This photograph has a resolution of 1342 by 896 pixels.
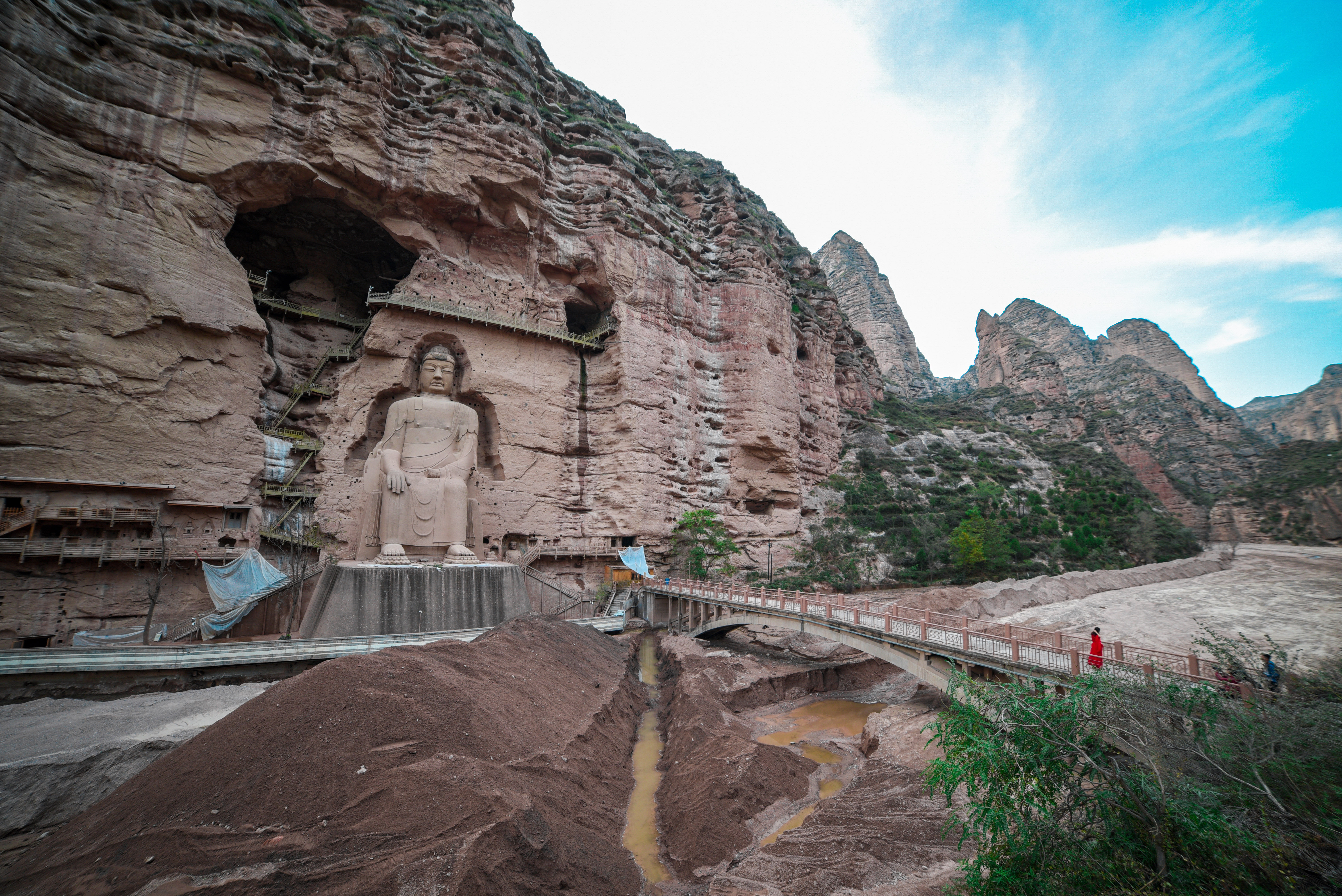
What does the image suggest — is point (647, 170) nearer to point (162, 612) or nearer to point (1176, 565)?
point (162, 612)

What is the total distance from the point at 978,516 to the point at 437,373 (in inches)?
1235

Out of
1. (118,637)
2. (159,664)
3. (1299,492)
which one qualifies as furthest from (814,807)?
(1299,492)

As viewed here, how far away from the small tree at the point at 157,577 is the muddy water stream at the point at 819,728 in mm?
16735

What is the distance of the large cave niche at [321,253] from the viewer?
2375 cm

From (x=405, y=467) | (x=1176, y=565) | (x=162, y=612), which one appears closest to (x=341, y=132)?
(x=405, y=467)

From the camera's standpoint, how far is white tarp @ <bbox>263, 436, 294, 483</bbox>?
68.1ft

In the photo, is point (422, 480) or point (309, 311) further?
point (309, 311)

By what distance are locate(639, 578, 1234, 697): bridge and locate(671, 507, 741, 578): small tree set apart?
179 inches

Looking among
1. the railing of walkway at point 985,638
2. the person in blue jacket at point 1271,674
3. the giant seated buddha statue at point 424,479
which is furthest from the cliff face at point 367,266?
the person in blue jacket at point 1271,674

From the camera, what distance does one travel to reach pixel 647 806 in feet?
32.4

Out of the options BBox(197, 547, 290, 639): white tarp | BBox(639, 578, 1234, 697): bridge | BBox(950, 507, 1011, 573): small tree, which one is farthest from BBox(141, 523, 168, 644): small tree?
BBox(950, 507, 1011, 573): small tree

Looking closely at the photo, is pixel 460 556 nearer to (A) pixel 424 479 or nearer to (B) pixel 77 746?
(A) pixel 424 479

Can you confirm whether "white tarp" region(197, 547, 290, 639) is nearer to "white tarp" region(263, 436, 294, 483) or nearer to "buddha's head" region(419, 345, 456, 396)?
"white tarp" region(263, 436, 294, 483)

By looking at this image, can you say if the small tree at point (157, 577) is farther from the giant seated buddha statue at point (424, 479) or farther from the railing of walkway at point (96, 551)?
the giant seated buddha statue at point (424, 479)
